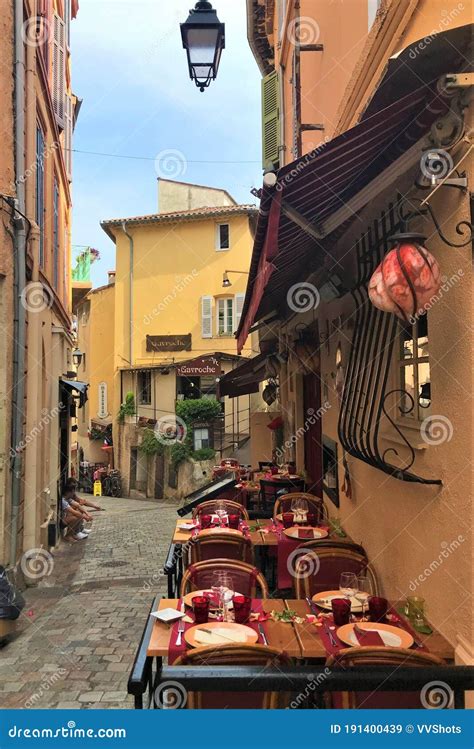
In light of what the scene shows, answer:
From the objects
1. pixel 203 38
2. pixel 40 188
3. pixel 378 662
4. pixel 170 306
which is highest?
pixel 170 306

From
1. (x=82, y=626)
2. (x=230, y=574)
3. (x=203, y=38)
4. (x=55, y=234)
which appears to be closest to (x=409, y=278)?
(x=230, y=574)

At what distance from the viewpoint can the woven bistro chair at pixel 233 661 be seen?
272cm

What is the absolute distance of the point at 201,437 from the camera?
75.1ft

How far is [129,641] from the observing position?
5555mm

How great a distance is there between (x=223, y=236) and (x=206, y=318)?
13.2ft

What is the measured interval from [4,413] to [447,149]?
585 cm

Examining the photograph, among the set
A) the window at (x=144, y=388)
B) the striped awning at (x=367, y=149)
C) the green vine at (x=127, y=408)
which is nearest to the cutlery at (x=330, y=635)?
the striped awning at (x=367, y=149)

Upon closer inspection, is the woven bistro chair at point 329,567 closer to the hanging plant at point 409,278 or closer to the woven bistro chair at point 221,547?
the woven bistro chair at point 221,547

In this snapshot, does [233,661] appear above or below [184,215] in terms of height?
below

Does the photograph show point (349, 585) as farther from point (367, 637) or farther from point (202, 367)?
point (202, 367)

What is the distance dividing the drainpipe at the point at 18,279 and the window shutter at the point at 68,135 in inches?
241

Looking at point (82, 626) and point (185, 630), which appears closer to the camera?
point (185, 630)

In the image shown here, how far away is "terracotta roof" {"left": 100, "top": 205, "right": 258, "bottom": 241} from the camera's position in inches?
1000
